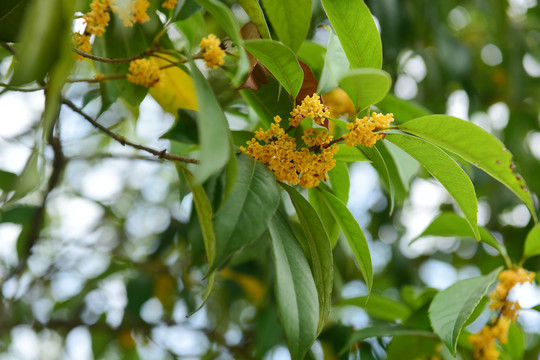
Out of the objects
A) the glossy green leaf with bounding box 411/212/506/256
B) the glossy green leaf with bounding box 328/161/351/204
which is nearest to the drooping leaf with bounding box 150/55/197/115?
the glossy green leaf with bounding box 328/161/351/204

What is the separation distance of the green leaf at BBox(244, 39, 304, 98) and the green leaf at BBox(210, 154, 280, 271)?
13 centimetres

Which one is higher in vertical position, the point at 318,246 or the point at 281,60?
the point at 281,60

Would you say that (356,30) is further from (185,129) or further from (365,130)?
(185,129)

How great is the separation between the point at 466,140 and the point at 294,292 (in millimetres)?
355

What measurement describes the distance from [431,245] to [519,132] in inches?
27.0

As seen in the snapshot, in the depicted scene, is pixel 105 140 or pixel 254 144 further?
pixel 105 140

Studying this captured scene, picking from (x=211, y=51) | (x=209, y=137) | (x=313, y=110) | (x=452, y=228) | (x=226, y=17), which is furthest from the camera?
(x=452, y=228)

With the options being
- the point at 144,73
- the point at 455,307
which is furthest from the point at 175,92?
the point at 455,307

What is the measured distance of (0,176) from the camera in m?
1.30

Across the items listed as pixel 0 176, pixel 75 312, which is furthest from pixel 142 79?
pixel 75 312

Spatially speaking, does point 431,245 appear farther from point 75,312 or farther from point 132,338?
point 75,312

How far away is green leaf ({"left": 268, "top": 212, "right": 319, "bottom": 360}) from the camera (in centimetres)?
67

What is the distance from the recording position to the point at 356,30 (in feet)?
2.60

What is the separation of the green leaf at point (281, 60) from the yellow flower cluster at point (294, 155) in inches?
2.3
